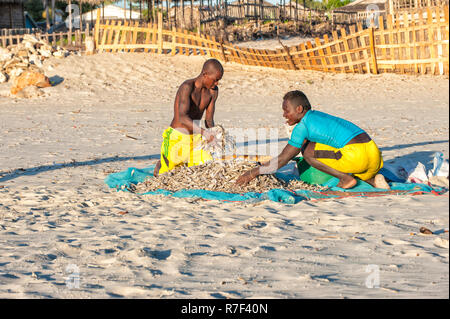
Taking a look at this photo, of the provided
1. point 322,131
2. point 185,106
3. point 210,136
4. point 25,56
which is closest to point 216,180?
point 210,136

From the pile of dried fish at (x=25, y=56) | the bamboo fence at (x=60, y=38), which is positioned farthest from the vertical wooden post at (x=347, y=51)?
the bamboo fence at (x=60, y=38)

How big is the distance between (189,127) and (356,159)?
1.70 metres

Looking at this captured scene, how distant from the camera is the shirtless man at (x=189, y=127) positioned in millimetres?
5582

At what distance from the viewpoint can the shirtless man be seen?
5582mm

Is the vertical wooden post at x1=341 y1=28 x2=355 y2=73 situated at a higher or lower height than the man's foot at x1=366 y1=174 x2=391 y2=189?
higher

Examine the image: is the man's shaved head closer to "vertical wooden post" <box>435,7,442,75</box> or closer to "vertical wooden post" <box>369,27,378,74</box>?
"vertical wooden post" <box>435,7,442,75</box>

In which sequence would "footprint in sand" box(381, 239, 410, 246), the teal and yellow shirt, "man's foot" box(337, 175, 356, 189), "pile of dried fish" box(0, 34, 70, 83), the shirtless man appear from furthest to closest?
"pile of dried fish" box(0, 34, 70, 83) < the shirtless man < "man's foot" box(337, 175, 356, 189) < the teal and yellow shirt < "footprint in sand" box(381, 239, 410, 246)

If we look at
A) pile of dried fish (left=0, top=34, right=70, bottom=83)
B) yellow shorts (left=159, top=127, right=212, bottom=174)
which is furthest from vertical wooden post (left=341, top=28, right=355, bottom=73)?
yellow shorts (left=159, top=127, right=212, bottom=174)

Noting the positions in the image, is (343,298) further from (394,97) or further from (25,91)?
(25,91)

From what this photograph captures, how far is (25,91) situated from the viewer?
46.6 feet

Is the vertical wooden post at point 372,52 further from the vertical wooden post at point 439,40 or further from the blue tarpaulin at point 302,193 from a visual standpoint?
the blue tarpaulin at point 302,193

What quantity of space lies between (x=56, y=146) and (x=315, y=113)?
457 cm

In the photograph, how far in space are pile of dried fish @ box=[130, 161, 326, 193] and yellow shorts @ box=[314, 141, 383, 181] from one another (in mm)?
303
